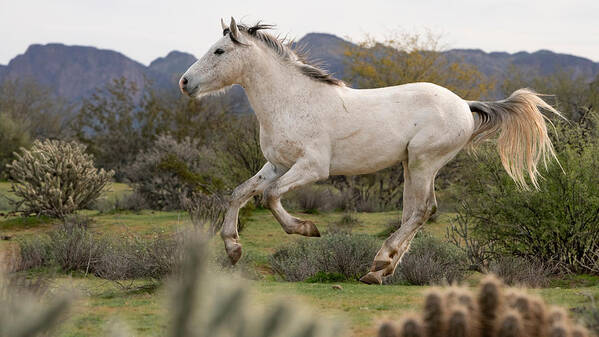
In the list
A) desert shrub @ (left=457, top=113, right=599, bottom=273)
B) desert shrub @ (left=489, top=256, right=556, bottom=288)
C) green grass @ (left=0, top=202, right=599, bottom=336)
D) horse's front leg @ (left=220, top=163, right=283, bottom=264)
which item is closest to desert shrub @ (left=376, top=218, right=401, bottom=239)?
desert shrub @ (left=457, top=113, right=599, bottom=273)

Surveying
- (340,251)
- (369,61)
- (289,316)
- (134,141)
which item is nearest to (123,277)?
(340,251)

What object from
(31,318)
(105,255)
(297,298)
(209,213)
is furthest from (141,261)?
(31,318)

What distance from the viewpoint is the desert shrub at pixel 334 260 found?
834 cm

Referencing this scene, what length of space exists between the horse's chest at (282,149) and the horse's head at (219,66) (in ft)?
2.52

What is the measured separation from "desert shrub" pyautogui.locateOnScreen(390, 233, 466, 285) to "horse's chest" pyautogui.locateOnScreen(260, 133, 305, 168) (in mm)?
2066

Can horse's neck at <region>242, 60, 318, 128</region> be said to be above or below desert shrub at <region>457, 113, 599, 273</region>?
above

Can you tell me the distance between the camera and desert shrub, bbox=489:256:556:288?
7.28 metres

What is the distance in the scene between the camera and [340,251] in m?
8.56

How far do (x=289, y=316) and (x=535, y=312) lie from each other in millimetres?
1616

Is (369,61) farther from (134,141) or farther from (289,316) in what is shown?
(289,316)

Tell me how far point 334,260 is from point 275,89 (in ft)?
10.1

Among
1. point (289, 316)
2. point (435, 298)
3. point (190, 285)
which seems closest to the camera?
point (190, 285)

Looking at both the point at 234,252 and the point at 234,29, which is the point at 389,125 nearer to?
the point at 234,29

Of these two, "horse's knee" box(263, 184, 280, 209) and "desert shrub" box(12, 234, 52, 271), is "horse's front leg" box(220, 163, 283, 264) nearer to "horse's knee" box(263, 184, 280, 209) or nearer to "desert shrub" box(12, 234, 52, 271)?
"horse's knee" box(263, 184, 280, 209)
